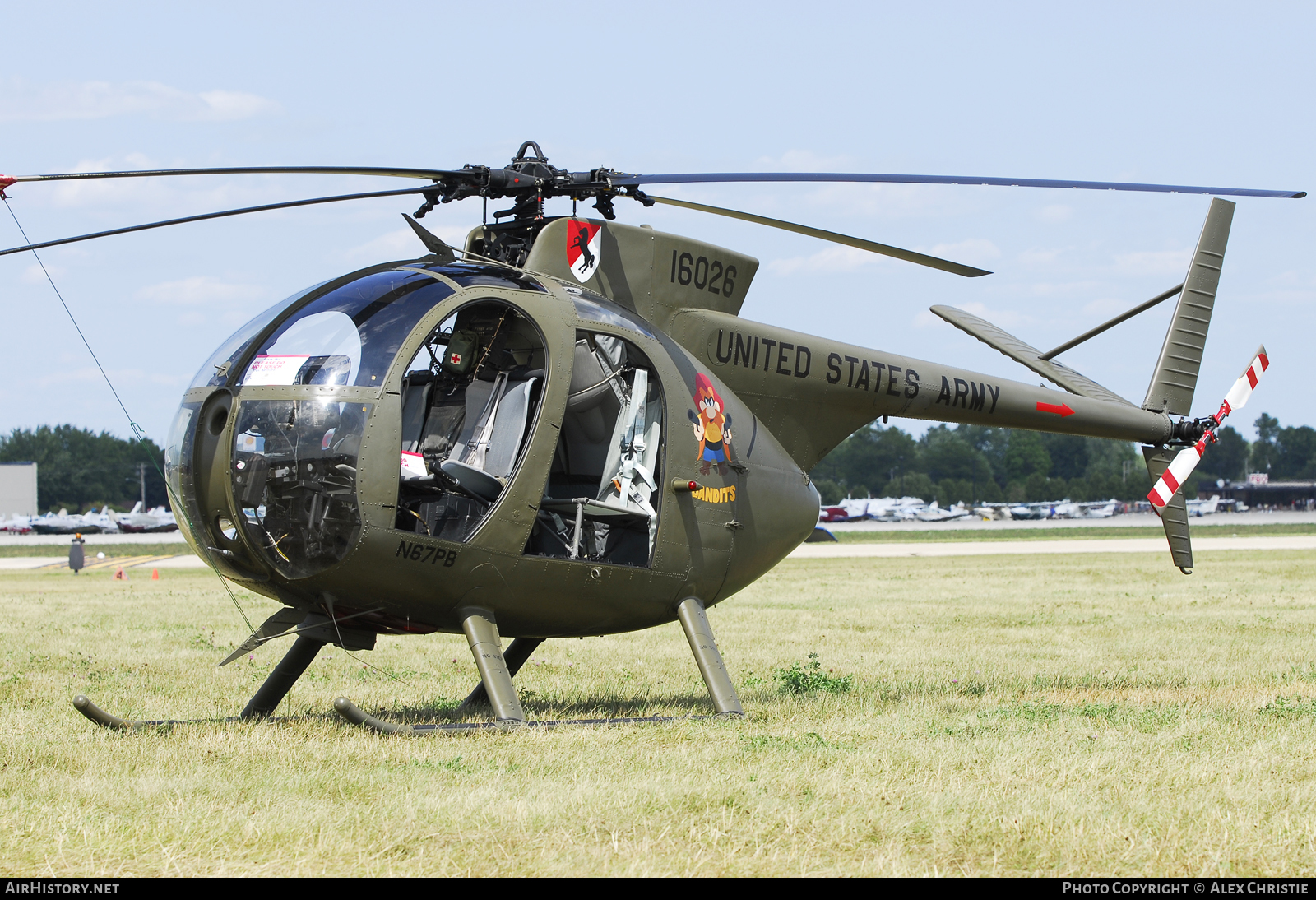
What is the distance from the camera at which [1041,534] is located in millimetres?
63438

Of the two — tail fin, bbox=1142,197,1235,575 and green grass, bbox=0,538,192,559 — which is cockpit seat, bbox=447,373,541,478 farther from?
green grass, bbox=0,538,192,559

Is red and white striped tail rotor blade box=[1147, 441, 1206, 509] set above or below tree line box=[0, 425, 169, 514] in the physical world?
above

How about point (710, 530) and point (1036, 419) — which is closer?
point (710, 530)

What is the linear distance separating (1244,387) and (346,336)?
1043 cm

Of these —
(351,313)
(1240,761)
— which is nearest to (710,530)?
(351,313)

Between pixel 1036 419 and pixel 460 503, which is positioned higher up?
pixel 1036 419

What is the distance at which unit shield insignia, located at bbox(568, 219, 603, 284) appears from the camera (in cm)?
902

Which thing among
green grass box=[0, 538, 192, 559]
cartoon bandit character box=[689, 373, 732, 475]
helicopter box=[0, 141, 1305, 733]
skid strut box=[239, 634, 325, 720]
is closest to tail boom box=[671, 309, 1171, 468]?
helicopter box=[0, 141, 1305, 733]

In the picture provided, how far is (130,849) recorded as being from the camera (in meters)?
5.03

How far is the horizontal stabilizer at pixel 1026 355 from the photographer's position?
1303 centimetres

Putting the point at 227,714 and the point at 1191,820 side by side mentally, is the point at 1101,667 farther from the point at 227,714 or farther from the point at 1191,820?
the point at 227,714

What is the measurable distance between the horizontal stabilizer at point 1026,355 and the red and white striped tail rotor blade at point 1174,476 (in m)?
0.86

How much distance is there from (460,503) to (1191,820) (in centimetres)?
453

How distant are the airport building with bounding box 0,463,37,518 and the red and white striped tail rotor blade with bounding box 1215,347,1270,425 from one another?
11557 cm
